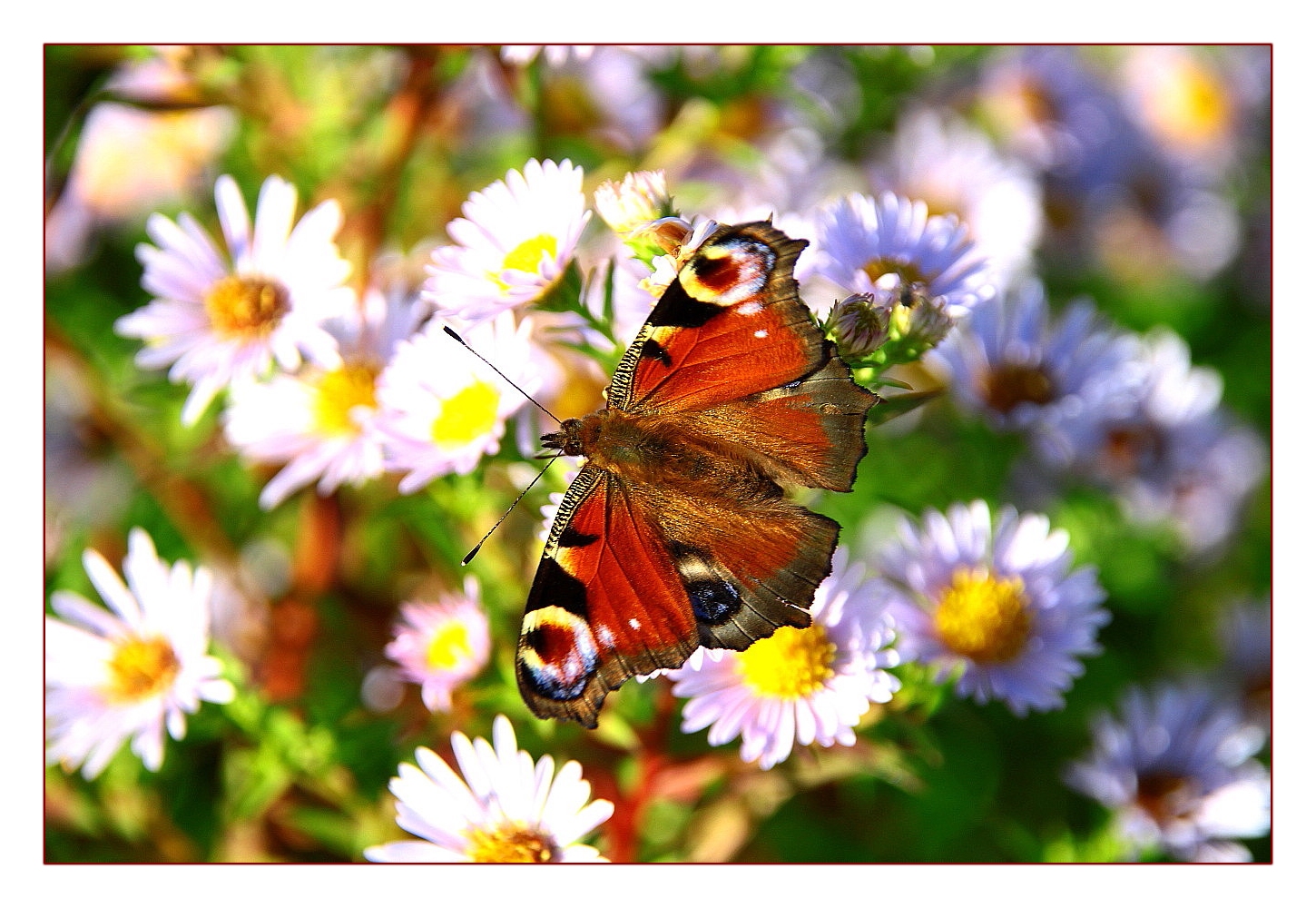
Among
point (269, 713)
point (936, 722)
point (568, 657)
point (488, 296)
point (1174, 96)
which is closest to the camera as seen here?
point (568, 657)

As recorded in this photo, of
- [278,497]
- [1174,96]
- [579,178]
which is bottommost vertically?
[278,497]

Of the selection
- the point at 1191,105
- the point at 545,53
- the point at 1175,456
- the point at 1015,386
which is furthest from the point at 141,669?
the point at 1191,105

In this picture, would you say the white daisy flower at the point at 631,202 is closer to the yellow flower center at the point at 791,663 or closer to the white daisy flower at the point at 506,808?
the yellow flower center at the point at 791,663

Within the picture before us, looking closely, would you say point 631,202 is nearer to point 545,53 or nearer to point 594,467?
point 594,467

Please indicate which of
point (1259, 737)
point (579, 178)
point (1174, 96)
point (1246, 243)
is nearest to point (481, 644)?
point (579, 178)

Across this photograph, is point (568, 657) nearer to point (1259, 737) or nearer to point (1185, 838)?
point (1185, 838)
